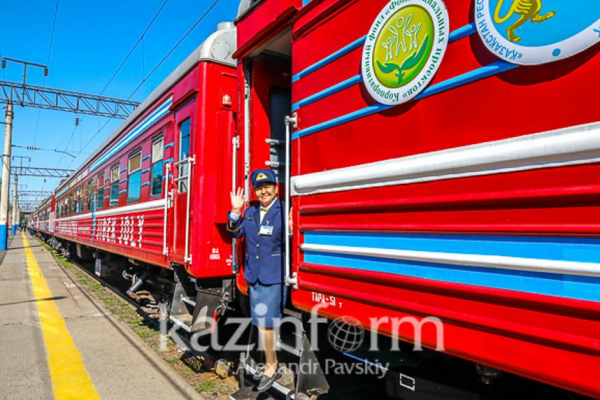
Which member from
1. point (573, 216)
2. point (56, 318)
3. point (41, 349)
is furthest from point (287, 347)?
point (56, 318)

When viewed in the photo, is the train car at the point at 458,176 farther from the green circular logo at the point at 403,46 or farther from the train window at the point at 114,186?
the train window at the point at 114,186

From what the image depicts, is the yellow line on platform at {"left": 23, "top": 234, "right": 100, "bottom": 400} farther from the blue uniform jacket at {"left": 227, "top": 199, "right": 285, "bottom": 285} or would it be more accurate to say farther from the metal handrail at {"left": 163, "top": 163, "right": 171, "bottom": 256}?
the blue uniform jacket at {"left": 227, "top": 199, "right": 285, "bottom": 285}

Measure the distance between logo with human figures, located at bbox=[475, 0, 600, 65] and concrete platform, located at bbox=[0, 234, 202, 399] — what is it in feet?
12.1

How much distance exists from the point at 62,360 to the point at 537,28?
5.40 m

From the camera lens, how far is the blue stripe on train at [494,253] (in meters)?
1.39

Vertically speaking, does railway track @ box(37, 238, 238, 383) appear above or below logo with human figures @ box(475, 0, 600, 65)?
below

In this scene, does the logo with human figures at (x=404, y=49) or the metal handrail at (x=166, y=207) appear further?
the metal handrail at (x=166, y=207)

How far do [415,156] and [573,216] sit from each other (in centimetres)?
72

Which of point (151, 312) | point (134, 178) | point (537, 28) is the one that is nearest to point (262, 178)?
point (537, 28)

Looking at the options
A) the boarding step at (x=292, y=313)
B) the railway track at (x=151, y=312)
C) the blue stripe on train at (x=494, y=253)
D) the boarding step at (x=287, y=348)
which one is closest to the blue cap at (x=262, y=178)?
the boarding step at (x=292, y=313)

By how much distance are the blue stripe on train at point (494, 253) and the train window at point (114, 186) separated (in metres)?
6.44

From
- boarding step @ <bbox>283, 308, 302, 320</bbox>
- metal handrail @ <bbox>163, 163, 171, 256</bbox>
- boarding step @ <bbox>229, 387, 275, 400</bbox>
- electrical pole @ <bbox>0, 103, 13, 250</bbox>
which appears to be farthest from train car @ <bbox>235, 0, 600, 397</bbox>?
electrical pole @ <bbox>0, 103, 13, 250</bbox>

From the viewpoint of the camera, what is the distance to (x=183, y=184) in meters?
4.68

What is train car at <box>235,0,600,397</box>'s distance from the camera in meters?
1.42
